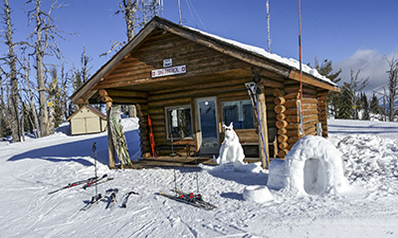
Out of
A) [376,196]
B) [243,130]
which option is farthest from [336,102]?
[376,196]

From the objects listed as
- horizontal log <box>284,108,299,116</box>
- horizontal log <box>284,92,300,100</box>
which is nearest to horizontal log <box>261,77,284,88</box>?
horizontal log <box>284,92,300,100</box>

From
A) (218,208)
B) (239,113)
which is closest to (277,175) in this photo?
(218,208)

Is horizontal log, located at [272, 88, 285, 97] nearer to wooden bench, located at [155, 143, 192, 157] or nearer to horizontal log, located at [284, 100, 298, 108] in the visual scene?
horizontal log, located at [284, 100, 298, 108]

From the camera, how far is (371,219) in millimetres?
4312

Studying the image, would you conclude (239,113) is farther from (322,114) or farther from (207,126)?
(322,114)

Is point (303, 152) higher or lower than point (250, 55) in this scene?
lower

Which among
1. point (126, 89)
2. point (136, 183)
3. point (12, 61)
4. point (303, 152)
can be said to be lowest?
point (136, 183)

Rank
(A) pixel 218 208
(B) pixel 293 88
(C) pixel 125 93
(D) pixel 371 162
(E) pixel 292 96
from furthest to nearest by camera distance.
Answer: (C) pixel 125 93, (E) pixel 292 96, (B) pixel 293 88, (D) pixel 371 162, (A) pixel 218 208

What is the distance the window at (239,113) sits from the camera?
34.9 feet

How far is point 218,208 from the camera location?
18.2 feet

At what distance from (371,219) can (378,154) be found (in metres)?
4.84

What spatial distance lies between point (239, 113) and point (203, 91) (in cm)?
173

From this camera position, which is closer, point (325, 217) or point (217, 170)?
point (325, 217)

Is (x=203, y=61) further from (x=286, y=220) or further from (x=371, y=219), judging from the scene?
(x=371, y=219)
